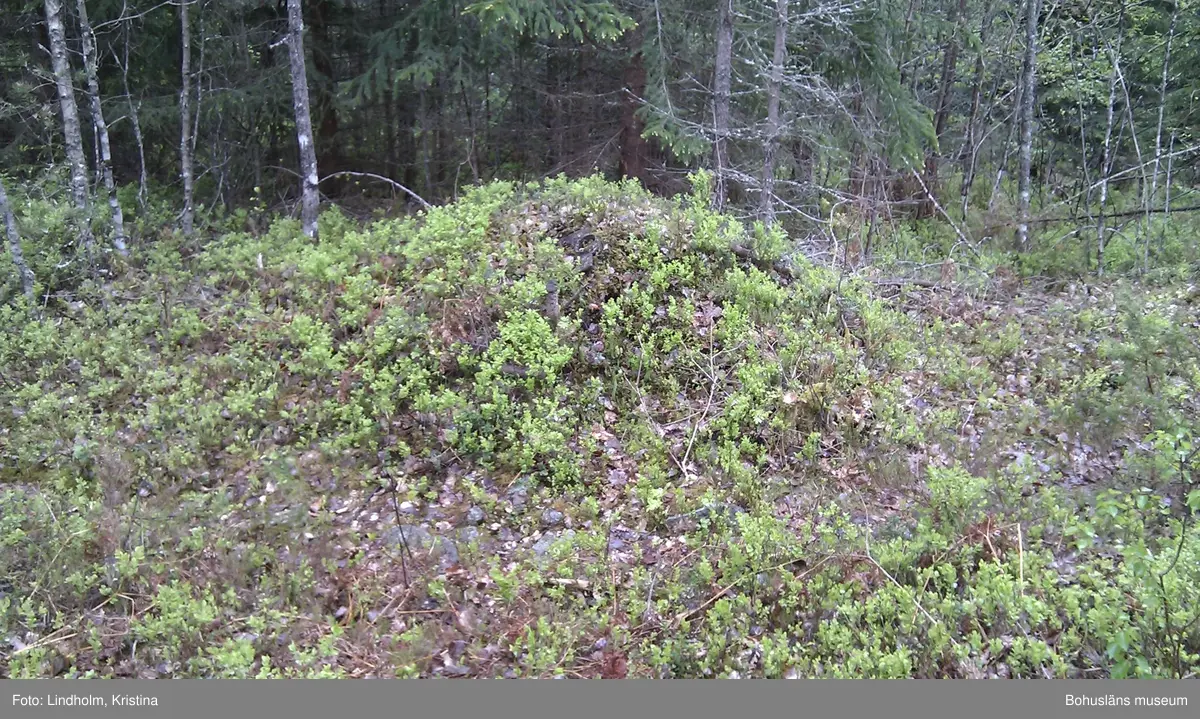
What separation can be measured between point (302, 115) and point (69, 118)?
2.61m

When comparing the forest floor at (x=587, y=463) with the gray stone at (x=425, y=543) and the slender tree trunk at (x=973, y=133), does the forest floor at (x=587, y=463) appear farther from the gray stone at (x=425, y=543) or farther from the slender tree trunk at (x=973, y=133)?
the slender tree trunk at (x=973, y=133)

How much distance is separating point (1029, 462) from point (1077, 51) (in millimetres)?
11698

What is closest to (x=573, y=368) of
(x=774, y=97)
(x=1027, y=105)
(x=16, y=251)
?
(x=774, y=97)

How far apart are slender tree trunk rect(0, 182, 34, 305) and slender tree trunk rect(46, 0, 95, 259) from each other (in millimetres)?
911

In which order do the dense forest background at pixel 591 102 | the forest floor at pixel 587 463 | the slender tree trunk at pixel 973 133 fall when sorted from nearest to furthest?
the forest floor at pixel 587 463 < the dense forest background at pixel 591 102 < the slender tree trunk at pixel 973 133

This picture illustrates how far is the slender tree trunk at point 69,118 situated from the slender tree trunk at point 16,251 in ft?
2.99

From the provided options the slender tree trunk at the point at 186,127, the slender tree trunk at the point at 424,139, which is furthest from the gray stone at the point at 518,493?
the slender tree trunk at the point at 424,139

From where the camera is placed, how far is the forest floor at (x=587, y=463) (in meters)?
4.43

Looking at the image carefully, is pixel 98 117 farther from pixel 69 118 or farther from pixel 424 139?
pixel 424 139

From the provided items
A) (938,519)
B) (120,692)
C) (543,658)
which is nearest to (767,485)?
(938,519)

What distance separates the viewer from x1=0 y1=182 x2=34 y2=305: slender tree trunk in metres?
8.27

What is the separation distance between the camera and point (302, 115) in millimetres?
9492

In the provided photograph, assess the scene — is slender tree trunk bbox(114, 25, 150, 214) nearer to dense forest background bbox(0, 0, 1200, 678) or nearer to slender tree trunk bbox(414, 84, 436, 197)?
dense forest background bbox(0, 0, 1200, 678)

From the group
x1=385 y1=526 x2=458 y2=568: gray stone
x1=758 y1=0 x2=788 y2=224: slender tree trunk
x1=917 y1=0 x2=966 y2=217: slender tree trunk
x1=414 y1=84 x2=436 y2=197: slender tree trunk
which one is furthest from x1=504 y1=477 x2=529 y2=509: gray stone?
x1=917 y1=0 x2=966 y2=217: slender tree trunk
